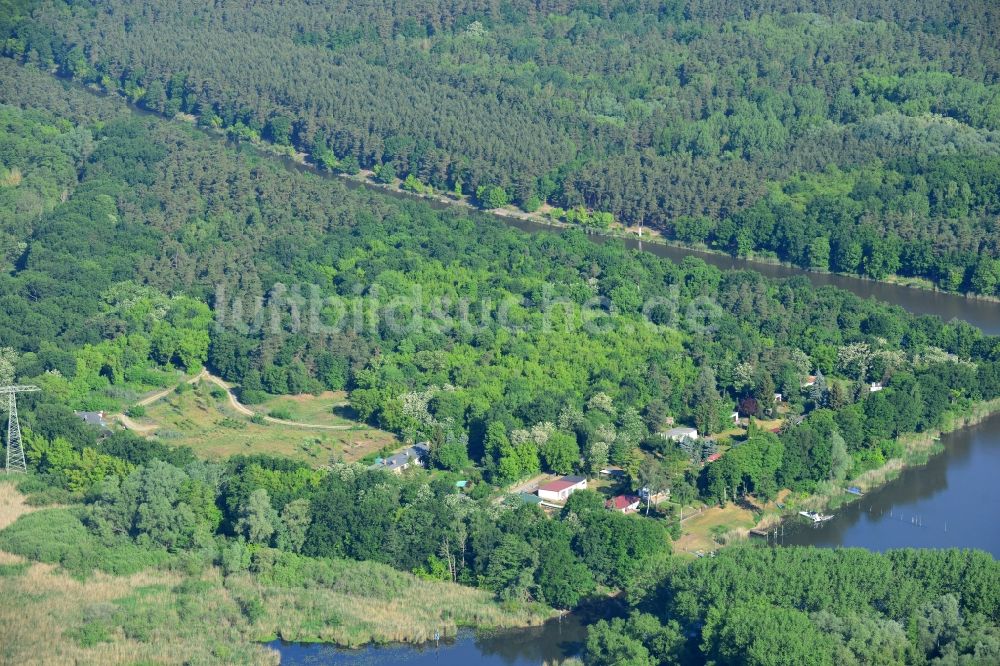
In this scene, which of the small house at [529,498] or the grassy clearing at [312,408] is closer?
the small house at [529,498]

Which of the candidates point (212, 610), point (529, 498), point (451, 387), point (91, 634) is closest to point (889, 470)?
point (529, 498)

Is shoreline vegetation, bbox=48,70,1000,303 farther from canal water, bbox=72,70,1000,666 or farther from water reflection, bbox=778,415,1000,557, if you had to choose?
water reflection, bbox=778,415,1000,557

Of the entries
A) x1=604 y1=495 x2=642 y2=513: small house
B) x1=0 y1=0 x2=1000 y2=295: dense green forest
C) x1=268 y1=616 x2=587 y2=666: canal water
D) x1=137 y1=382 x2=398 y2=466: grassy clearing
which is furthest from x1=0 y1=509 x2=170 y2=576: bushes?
x1=0 y1=0 x2=1000 y2=295: dense green forest

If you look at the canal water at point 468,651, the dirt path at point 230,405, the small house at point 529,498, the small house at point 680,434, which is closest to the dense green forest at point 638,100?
the small house at point 680,434

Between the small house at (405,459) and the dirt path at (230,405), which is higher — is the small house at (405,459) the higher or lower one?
the higher one

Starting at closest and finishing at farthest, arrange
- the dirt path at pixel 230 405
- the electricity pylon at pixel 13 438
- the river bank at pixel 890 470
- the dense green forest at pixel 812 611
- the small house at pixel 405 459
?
the dense green forest at pixel 812 611 → the river bank at pixel 890 470 → the electricity pylon at pixel 13 438 → the small house at pixel 405 459 → the dirt path at pixel 230 405

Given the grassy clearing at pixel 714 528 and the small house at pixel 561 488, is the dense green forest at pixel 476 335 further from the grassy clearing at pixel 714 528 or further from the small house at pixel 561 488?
the small house at pixel 561 488

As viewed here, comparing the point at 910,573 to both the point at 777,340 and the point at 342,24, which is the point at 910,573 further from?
the point at 342,24
